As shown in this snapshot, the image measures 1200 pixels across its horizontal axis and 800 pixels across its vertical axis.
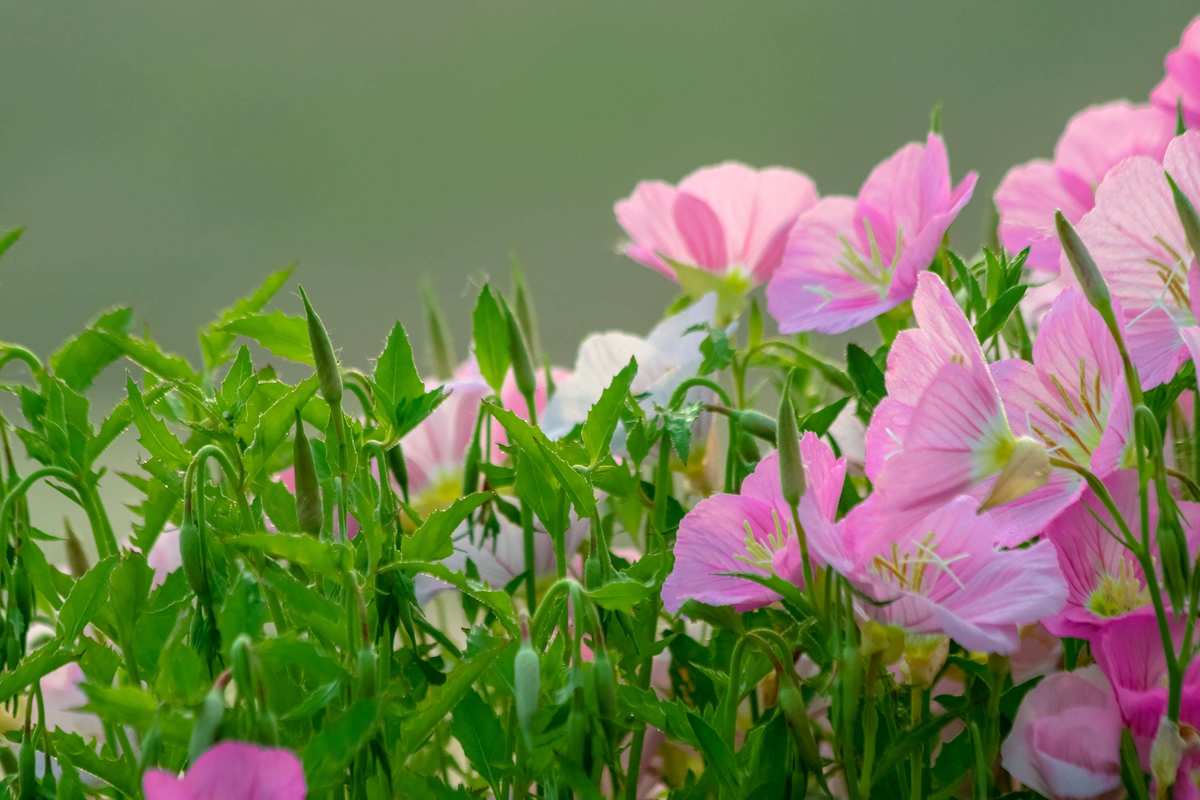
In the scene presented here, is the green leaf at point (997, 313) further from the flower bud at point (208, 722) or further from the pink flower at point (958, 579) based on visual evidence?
the flower bud at point (208, 722)

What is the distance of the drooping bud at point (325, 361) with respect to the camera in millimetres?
380

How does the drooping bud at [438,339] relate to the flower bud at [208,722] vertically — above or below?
above

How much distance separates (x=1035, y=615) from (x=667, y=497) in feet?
0.49

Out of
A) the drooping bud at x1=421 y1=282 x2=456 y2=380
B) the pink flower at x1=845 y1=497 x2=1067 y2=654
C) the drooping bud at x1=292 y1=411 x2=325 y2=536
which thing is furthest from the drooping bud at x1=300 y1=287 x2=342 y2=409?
the drooping bud at x1=421 y1=282 x2=456 y2=380

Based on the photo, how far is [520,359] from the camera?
0.50 meters

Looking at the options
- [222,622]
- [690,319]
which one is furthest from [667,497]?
[222,622]

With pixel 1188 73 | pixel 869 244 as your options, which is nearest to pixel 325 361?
pixel 869 244

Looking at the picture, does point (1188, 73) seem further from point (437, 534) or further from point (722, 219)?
point (437, 534)

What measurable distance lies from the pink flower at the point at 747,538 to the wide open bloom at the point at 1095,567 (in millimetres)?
64

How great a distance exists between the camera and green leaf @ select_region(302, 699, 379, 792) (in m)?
0.33

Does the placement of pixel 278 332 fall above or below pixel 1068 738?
above

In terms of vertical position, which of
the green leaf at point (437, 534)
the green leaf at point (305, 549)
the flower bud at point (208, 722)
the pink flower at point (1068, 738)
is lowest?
the pink flower at point (1068, 738)

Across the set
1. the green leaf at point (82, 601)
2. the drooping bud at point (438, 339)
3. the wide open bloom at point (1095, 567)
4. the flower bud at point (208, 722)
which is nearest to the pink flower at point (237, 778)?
the flower bud at point (208, 722)

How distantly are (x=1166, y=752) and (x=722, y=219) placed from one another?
32cm
